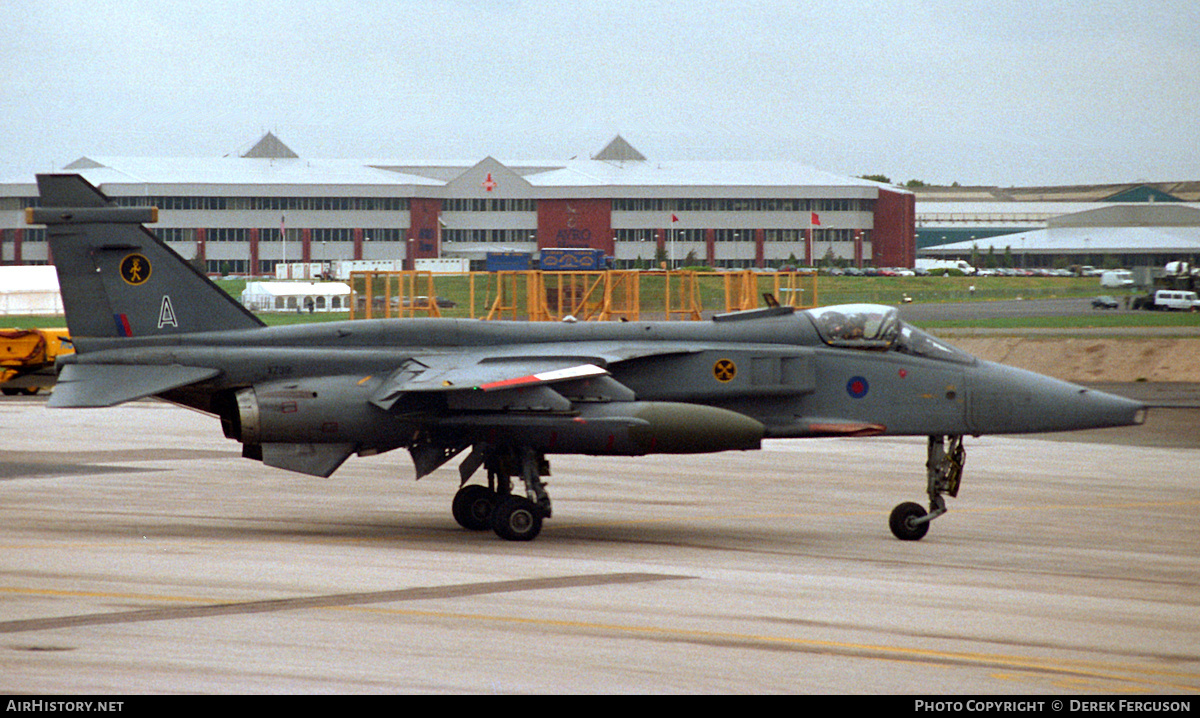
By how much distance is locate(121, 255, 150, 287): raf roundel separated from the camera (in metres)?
15.4

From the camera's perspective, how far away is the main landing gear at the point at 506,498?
582 inches

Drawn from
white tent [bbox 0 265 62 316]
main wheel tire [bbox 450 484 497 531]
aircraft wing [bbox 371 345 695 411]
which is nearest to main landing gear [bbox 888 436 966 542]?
aircraft wing [bbox 371 345 695 411]

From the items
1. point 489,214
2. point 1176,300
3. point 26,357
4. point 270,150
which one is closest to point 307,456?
point 26,357

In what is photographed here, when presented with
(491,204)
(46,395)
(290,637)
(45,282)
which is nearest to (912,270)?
(491,204)

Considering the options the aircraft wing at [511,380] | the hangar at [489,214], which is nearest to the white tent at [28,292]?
the hangar at [489,214]

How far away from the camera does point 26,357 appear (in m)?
37.4

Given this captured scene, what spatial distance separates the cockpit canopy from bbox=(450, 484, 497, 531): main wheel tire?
473cm

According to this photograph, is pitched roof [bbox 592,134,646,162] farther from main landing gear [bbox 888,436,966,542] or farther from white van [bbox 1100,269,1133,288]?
main landing gear [bbox 888,436,966,542]

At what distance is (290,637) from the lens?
9617 millimetres

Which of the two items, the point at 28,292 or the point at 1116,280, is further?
the point at 1116,280

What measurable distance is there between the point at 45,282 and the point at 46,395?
5141 cm

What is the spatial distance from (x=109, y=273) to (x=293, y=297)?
6371cm

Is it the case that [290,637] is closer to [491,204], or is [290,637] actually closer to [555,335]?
[555,335]

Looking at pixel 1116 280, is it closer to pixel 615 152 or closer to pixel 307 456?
pixel 615 152
